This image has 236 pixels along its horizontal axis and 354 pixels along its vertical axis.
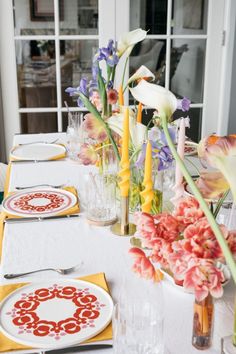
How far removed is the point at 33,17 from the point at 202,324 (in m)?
2.68

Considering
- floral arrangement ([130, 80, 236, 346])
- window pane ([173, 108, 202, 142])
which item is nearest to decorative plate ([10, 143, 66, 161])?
floral arrangement ([130, 80, 236, 346])

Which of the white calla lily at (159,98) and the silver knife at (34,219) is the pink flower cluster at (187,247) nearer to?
the white calla lily at (159,98)

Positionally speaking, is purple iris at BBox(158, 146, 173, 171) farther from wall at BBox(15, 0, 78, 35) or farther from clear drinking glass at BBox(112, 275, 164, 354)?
wall at BBox(15, 0, 78, 35)

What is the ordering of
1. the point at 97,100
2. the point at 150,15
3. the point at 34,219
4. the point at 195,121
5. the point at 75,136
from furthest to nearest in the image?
the point at 195,121
the point at 150,15
the point at 75,136
the point at 97,100
the point at 34,219

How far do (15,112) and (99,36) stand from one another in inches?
29.3

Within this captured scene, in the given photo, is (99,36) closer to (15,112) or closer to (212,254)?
(15,112)

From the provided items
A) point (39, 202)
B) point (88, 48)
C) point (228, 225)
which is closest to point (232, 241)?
point (228, 225)

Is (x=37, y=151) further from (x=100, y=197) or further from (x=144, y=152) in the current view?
(x=144, y=152)

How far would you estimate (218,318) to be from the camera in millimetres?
920

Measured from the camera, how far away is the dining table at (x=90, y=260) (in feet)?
2.90

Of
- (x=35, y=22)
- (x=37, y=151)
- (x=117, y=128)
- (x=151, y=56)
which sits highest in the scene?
(x=35, y=22)

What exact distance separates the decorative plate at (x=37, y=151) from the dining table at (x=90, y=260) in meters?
0.46

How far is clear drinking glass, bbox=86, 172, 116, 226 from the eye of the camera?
1387mm

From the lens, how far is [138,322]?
837 millimetres
